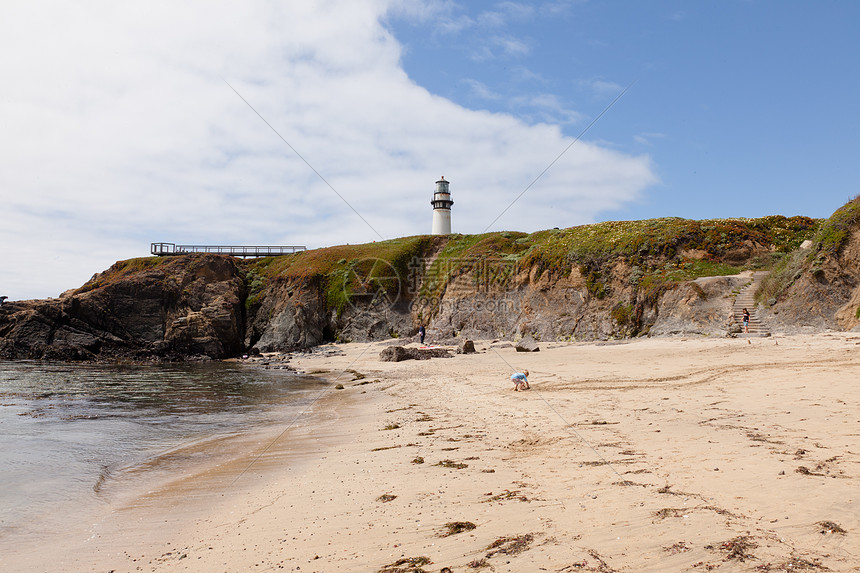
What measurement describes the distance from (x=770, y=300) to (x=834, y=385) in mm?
16509

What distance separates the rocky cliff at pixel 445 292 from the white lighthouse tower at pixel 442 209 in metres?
7.02

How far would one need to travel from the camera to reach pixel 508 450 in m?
7.00

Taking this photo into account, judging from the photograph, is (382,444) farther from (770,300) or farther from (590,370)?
(770,300)

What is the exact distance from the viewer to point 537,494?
16.2 ft

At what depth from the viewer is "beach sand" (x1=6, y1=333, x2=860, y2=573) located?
3627 mm

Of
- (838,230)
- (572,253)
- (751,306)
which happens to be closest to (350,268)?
(572,253)

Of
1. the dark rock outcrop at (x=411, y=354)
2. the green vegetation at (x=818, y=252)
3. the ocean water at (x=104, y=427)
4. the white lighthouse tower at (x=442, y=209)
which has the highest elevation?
the white lighthouse tower at (x=442, y=209)

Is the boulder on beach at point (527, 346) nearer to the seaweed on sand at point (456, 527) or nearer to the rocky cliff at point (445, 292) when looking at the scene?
the rocky cliff at point (445, 292)

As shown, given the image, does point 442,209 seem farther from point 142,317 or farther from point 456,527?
point 456,527

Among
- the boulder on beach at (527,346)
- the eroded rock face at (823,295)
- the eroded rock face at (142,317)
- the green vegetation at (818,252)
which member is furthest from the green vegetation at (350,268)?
the eroded rock face at (823,295)

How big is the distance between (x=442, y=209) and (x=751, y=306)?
1547 inches

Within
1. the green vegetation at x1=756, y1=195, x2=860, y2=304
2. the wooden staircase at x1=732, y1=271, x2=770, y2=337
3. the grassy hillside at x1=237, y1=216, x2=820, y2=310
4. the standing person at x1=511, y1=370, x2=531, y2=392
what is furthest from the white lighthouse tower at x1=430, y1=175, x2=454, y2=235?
the standing person at x1=511, y1=370, x2=531, y2=392

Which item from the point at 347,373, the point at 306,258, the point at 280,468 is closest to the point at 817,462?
the point at 280,468

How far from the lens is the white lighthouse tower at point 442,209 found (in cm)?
5838
